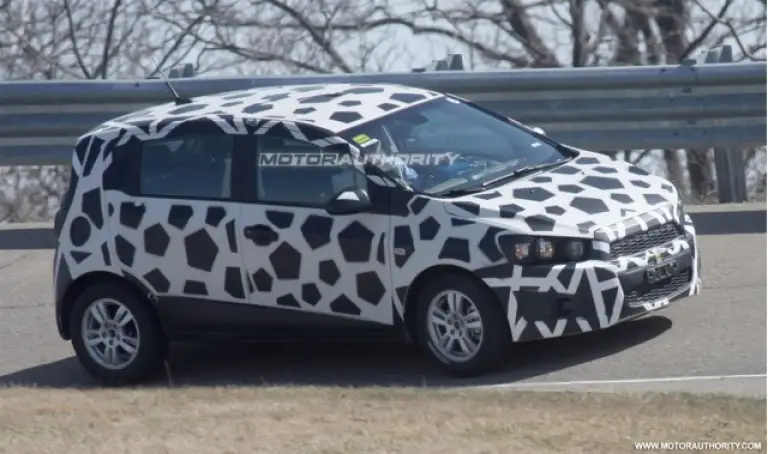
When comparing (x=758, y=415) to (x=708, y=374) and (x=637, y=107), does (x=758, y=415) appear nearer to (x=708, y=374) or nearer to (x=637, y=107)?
(x=708, y=374)

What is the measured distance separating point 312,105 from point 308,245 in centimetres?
100

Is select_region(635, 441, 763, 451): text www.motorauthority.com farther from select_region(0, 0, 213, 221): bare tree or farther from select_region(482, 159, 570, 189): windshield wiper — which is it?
select_region(0, 0, 213, 221): bare tree

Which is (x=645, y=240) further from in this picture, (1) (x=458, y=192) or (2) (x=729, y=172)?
(2) (x=729, y=172)

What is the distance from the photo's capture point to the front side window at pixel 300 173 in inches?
368

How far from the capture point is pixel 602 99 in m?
13.5

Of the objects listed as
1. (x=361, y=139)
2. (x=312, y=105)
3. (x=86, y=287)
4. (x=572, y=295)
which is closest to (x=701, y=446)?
(x=572, y=295)

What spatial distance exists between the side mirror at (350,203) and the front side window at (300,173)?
12 centimetres

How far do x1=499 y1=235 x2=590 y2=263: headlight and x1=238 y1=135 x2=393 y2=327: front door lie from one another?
736 mm

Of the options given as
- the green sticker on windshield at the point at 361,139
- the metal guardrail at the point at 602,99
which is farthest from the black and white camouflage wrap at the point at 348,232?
the metal guardrail at the point at 602,99

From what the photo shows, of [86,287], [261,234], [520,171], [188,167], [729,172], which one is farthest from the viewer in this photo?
[729,172]

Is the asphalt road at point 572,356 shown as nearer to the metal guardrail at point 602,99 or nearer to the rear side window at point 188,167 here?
the rear side window at point 188,167

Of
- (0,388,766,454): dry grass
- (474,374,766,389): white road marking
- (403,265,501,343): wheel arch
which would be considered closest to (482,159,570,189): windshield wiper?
(403,265,501,343): wheel arch

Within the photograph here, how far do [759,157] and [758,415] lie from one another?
8.90m

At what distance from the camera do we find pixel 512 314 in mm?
8812
